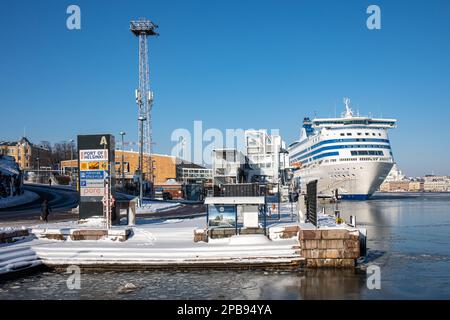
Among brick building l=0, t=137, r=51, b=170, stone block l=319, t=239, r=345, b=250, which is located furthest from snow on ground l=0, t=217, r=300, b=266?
brick building l=0, t=137, r=51, b=170

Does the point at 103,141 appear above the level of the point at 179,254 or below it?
above

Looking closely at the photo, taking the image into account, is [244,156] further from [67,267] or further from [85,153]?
[67,267]

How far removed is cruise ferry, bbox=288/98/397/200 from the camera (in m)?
96.7

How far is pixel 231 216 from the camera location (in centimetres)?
2197

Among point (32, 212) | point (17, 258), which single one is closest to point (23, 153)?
point (32, 212)

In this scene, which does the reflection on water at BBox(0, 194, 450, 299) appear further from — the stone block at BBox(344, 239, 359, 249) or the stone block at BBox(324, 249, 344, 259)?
the stone block at BBox(344, 239, 359, 249)

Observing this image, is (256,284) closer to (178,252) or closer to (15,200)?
(178,252)

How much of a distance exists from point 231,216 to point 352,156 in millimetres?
79426

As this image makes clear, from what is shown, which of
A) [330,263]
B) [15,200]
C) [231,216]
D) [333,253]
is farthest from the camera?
[15,200]

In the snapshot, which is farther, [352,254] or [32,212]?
[32,212]

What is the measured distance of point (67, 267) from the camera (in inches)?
763

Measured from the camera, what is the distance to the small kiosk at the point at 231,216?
830 inches

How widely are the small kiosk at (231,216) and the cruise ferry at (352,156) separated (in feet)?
259
